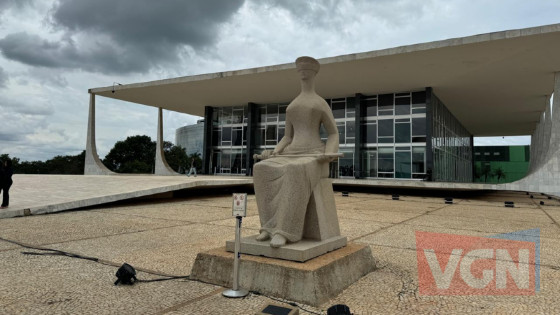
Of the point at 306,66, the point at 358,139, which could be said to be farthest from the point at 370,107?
the point at 306,66

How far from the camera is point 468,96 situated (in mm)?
23438

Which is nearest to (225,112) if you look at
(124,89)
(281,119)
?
(281,119)

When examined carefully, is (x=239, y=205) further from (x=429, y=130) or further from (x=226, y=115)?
(x=226, y=115)

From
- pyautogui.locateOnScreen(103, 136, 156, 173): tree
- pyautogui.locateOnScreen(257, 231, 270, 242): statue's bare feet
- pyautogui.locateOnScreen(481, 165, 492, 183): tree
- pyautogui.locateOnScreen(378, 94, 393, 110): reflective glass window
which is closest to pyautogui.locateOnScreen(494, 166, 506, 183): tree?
pyautogui.locateOnScreen(481, 165, 492, 183): tree

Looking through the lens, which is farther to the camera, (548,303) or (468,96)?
(468,96)

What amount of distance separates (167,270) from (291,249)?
5.68ft

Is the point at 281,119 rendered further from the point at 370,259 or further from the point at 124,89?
the point at 370,259

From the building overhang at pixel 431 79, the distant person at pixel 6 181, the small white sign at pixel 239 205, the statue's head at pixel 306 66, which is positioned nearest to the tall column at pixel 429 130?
the building overhang at pixel 431 79

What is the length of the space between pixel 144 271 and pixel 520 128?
136 feet

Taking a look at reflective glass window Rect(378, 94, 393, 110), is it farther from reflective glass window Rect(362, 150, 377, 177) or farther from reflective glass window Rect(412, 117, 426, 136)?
reflective glass window Rect(362, 150, 377, 177)

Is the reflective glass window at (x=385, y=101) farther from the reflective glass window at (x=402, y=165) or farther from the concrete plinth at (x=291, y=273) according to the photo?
the concrete plinth at (x=291, y=273)

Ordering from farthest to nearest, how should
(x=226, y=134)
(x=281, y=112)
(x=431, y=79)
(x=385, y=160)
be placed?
(x=226, y=134)
(x=281, y=112)
(x=385, y=160)
(x=431, y=79)

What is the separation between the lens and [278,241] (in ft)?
12.7

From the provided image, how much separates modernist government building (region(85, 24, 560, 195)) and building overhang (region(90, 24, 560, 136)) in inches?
2.1
